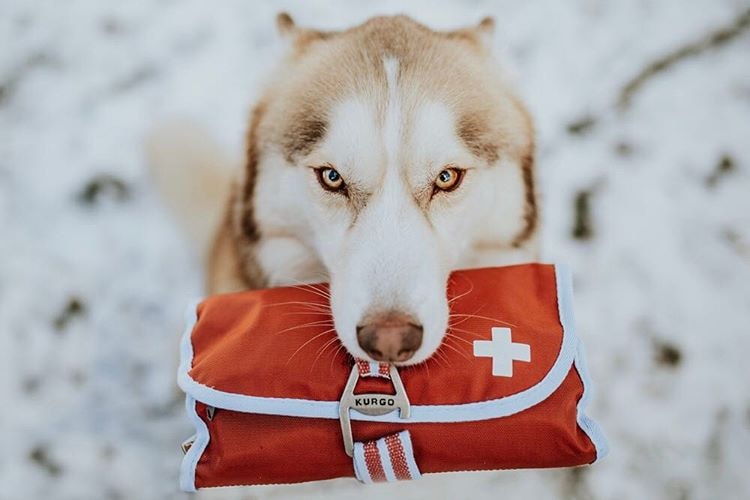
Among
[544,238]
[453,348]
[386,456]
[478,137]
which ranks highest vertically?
[478,137]

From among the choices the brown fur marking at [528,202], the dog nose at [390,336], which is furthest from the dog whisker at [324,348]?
the brown fur marking at [528,202]

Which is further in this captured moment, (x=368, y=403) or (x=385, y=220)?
(x=385, y=220)

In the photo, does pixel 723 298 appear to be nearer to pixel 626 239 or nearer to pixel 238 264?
pixel 626 239

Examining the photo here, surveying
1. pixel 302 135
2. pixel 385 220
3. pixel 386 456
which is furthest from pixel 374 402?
pixel 302 135

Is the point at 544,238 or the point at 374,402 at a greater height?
the point at 544,238

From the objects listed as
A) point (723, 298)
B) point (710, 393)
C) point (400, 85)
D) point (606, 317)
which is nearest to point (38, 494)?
point (400, 85)

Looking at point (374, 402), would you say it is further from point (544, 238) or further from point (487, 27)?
point (544, 238)

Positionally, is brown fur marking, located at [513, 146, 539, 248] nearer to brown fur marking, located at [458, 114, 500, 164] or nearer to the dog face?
the dog face

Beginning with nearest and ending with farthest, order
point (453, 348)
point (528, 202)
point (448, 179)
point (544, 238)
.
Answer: point (453, 348), point (448, 179), point (528, 202), point (544, 238)

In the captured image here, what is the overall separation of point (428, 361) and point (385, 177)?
1.36 feet

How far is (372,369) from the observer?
122 cm

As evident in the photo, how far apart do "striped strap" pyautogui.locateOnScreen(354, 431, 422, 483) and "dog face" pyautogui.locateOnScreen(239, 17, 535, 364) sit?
17 centimetres

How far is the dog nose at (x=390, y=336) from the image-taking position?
3.81ft

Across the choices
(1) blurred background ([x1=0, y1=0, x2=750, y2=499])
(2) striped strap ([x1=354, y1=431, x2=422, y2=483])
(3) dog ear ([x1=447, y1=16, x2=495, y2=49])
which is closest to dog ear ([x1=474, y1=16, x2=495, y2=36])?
(3) dog ear ([x1=447, y1=16, x2=495, y2=49])
